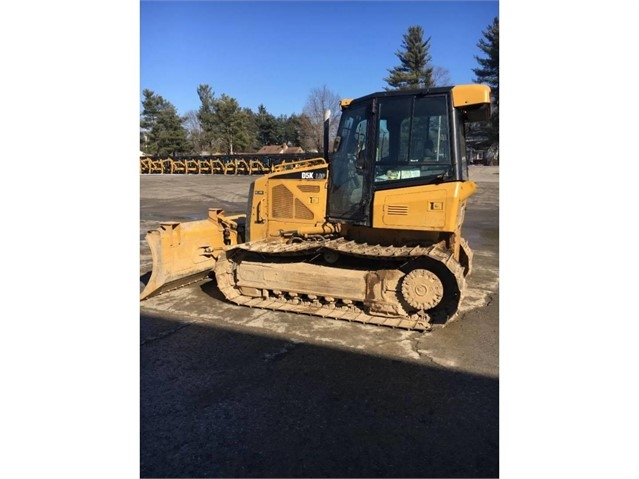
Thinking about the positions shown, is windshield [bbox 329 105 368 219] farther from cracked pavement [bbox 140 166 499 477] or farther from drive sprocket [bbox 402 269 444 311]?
cracked pavement [bbox 140 166 499 477]

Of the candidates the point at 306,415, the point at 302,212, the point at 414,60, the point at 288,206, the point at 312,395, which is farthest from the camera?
the point at 414,60

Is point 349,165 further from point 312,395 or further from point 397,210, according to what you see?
point 312,395

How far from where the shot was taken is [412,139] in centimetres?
483

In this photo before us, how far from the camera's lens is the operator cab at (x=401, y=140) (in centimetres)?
471

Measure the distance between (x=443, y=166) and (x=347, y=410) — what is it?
Answer: 112 inches

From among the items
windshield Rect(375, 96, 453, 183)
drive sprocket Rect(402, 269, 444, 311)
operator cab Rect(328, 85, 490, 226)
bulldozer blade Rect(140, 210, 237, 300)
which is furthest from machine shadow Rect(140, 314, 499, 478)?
windshield Rect(375, 96, 453, 183)

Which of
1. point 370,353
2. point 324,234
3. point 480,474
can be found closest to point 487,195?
point 324,234

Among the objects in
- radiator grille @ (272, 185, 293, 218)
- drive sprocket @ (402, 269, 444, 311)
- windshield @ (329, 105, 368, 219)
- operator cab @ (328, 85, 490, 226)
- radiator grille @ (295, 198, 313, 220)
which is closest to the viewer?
operator cab @ (328, 85, 490, 226)

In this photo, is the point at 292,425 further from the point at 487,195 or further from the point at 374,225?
the point at 487,195

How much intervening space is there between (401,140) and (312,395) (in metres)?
2.96

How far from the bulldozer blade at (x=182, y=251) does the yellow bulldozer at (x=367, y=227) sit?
0.02 m

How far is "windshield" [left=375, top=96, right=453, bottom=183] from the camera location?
474 centimetres

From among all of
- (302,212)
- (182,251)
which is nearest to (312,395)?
(302,212)

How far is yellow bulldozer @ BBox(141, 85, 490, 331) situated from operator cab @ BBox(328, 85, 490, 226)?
0.04 ft
